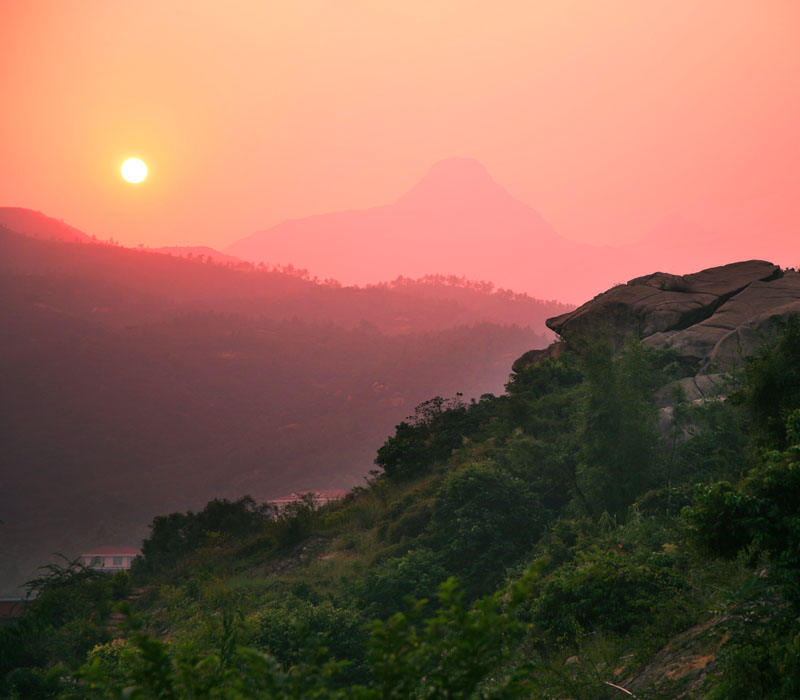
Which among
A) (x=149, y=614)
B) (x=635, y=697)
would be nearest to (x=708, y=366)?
(x=635, y=697)

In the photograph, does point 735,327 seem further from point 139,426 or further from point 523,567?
point 139,426

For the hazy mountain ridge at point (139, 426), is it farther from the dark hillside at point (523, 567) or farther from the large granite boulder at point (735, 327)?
the large granite boulder at point (735, 327)

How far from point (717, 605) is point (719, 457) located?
8515 mm

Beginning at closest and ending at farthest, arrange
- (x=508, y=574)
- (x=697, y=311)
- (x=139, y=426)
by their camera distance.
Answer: (x=508, y=574) < (x=697, y=311) < (x=139, y=426)

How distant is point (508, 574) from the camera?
17.5 meters

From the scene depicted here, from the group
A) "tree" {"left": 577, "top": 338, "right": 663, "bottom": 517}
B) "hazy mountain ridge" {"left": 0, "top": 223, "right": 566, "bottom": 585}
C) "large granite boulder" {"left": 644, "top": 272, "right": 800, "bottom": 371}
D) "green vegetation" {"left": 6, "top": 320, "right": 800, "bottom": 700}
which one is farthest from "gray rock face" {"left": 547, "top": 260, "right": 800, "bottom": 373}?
"hazy mountain ridge" {"left": 0, "top": 223, "right": 566, "bottom": 585}

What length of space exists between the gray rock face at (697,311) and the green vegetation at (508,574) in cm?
210

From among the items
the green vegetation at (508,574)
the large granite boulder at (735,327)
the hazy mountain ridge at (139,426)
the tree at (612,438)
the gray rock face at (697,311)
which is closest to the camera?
the green vegetation at (508,574)

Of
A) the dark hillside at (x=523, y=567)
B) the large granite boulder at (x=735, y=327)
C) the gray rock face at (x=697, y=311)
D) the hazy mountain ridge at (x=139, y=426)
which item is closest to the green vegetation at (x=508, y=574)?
the dark hillside at (x=523, y=567)

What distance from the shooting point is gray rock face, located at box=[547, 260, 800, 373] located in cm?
2686

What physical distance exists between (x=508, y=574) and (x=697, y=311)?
19381 millimetres

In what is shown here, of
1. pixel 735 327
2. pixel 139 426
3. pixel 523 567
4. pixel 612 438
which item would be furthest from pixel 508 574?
pixel 139 426

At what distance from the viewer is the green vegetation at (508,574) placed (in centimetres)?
478

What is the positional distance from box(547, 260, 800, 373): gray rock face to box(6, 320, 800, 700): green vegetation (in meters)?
2.10
